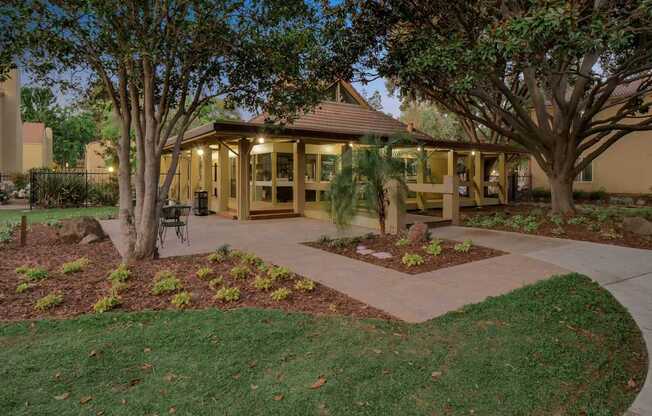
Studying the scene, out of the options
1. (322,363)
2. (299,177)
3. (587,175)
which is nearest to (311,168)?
(299,177)

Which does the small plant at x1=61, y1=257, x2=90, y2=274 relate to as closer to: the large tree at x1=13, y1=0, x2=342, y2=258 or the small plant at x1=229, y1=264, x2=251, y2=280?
the large tree at x1=13, y1=0, x2=342, y2=258

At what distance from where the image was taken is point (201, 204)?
13859 millimetres

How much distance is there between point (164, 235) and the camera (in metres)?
8.80

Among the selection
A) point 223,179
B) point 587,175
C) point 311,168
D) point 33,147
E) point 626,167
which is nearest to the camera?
point 223,179

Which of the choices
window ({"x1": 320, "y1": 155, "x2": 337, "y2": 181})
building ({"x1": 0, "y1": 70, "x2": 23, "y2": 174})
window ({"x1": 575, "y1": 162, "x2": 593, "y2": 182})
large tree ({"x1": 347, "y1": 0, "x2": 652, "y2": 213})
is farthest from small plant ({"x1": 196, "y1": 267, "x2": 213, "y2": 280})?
building ({"x1": 0, "y1": 70, "x2": 23, "y2": 174})

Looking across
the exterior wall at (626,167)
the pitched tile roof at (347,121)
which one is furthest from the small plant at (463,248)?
the exterior wall at (626,167)

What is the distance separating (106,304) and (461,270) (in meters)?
4.54

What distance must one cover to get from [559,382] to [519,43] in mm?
5523

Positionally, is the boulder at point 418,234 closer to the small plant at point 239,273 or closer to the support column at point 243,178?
the small plant at point 239,273

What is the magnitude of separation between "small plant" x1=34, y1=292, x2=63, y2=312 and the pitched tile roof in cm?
870

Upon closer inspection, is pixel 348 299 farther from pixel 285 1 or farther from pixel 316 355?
pixel 285 1

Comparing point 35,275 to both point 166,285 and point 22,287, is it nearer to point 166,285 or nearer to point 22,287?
point 22,287

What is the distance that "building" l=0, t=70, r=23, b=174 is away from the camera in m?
23.0

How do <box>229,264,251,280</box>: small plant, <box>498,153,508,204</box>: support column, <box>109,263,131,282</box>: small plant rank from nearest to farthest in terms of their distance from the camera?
<box>109,263,131,282</box>: small plant, <box>229,264,251,280</box>: small plant, <box>498,153,508,204</box>: support column
